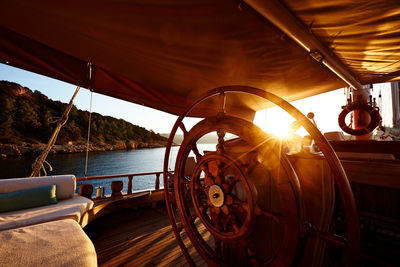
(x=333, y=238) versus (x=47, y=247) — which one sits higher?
(x=333, y=238)

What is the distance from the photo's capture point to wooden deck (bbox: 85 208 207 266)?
5.17ft

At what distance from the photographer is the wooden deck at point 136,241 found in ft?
5.17

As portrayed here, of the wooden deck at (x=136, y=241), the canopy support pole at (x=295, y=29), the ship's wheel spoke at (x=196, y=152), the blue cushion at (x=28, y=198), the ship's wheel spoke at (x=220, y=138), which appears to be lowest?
the wooden deck at (x=136, y=241)

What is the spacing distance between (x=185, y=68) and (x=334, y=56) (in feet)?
5.14

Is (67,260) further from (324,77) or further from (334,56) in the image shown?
(324,77)

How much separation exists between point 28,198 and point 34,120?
32580mm

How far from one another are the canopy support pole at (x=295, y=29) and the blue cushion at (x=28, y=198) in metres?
2.88

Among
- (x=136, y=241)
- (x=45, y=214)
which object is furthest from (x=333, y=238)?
(x=45, y=214)

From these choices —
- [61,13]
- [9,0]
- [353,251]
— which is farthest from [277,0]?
[9,0]

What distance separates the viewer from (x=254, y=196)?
2.24ft

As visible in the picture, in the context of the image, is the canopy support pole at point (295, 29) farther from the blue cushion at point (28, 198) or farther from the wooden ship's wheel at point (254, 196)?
the blue cushion at point (28, 198)

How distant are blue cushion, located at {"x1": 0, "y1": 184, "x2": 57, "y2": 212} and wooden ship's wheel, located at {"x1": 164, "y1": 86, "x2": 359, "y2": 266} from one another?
1.99m

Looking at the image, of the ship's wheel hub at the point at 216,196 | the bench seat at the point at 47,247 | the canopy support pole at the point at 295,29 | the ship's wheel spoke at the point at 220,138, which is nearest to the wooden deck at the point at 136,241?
the bench seat at the point at 47,247

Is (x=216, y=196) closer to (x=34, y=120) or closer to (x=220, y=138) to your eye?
(x=220, y=138)
